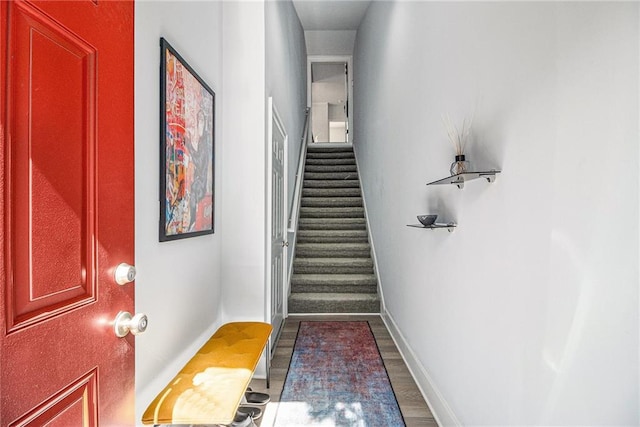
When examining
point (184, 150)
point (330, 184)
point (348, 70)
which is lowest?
point (184, 150)

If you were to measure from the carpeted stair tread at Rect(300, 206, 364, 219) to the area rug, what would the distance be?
85.4 inches

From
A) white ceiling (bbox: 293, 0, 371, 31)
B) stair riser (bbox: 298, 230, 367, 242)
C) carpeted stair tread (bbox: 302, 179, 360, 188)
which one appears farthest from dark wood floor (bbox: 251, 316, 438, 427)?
A: white ceiling (bbox: 293, 0, 371, 31)

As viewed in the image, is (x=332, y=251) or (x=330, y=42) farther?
(x=330, y=42)

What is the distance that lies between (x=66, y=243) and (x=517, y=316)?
1356 millimetres

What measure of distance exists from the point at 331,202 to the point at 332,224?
1.61 feet

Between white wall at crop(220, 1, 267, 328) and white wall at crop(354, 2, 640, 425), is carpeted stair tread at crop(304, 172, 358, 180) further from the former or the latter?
white wall at crop(354, 2, 640, 425)

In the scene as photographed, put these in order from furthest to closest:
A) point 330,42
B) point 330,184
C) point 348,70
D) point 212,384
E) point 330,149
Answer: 1. point 348,70
2. point 330,149
3. point 330,42
4. point 330,184
5. point 212,384

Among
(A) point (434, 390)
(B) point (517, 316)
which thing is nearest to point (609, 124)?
(B) point (517, 316)

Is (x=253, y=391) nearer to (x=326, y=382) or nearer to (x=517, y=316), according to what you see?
(x=326, y=382)

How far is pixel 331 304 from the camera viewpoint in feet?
12.3

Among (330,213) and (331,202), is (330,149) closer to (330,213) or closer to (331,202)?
(331,202)

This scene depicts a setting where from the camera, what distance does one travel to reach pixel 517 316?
3.85 ft

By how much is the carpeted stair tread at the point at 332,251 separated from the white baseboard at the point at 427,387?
60.9 inches

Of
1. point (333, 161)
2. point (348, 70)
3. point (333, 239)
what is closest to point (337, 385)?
point (333, 239)
